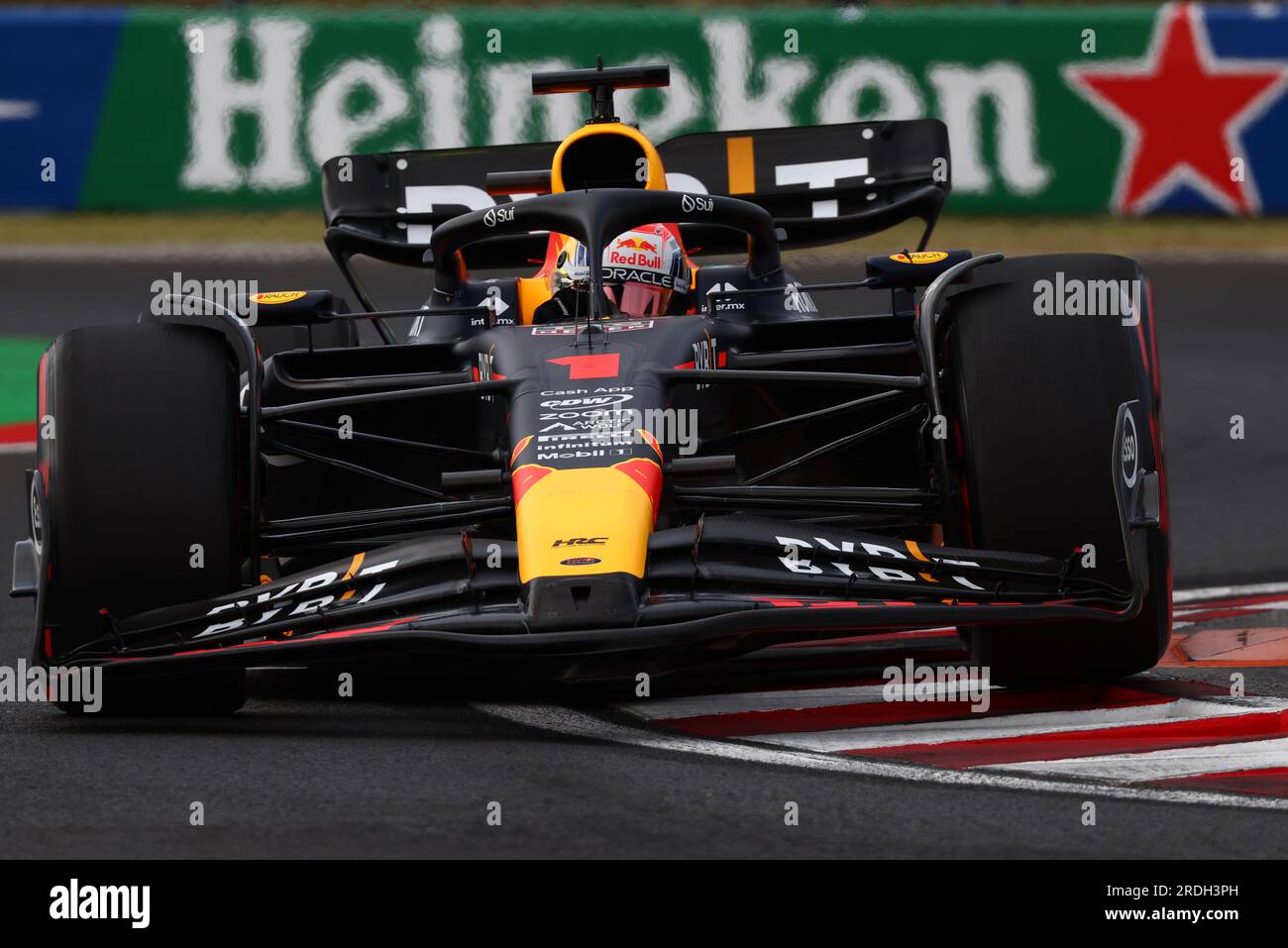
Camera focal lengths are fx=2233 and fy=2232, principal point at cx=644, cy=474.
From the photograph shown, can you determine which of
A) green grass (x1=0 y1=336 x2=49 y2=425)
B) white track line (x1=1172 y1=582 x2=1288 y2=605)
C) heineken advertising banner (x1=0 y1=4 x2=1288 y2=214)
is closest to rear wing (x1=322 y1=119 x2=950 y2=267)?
white track line (x1=1172 y1=582 x2=1288 y2=605)

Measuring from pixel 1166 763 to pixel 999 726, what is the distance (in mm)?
501

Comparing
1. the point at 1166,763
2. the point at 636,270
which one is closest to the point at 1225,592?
the point at 636,270

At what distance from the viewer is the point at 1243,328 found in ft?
43.7

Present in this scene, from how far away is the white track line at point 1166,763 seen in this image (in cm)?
493

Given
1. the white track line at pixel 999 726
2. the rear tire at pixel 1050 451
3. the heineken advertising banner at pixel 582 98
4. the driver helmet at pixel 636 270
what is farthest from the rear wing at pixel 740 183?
the heineken advertising banner at pixel 582 98

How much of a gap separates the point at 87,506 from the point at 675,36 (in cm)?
1045

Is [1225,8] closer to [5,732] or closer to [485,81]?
[485,81]

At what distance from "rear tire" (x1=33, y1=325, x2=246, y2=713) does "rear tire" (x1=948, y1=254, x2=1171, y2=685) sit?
1.91m

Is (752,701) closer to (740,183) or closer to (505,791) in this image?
(505,791)

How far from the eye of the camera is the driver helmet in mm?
A: 6977

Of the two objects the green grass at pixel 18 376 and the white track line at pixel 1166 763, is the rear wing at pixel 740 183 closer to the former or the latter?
the green grass at pixel 18 376

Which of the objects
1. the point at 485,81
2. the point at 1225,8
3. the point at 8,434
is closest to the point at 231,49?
the point at 485,81

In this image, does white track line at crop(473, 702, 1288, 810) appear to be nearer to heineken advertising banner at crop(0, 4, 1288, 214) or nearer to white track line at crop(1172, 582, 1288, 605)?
white track line at crop(1172, 582, 1288, 605)

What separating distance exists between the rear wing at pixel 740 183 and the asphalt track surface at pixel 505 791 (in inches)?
95.5
